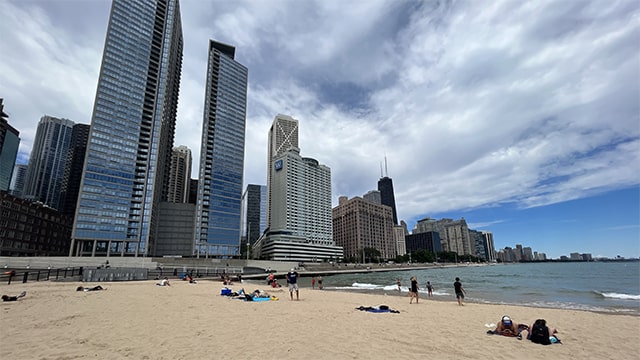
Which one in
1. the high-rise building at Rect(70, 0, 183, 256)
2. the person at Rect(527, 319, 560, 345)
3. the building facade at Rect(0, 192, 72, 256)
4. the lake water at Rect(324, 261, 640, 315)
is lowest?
the lake water at Rect(324, 261, 640, 315)

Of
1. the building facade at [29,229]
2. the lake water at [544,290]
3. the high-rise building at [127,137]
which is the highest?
the high-rise building at [127,137]

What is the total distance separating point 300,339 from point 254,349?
5.86 feet

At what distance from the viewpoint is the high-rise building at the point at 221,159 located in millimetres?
137500

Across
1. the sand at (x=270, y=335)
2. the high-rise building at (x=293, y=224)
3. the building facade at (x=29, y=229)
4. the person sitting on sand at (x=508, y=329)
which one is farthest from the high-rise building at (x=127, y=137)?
the person sitting on sand at (x=508, y=329)

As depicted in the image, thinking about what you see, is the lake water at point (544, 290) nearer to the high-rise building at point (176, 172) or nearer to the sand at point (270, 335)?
the sand at point (270, 335)

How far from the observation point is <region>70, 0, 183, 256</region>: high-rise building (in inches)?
3949

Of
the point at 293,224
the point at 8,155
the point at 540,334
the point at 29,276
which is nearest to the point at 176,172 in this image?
the point at 293,224

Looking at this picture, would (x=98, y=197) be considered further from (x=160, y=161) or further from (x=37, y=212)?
(x=160, y=161)

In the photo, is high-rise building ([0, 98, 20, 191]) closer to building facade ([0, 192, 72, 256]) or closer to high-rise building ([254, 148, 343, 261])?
building facade ([0, 192, 72, 256])

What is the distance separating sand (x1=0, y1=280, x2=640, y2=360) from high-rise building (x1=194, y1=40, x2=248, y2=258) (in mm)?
128831

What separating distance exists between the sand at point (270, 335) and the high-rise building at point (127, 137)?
344 ft

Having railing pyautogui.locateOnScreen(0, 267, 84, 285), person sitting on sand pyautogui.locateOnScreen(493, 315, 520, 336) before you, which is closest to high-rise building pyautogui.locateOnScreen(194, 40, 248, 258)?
railing pyautogui.locateOnScreen(0, 267, 84, 285)

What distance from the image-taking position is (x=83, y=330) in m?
9.73

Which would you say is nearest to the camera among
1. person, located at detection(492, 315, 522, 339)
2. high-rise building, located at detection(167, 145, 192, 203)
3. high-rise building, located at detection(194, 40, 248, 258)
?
person, located at detection(492, 315, 522, 339)
